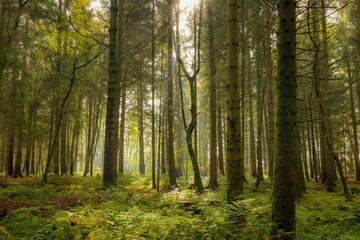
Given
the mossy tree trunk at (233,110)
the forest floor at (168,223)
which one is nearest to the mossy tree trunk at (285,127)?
the forest floor at (168,223)

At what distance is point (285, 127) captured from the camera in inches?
154

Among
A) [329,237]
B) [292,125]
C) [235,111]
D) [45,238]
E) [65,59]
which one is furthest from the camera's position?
[65,59]

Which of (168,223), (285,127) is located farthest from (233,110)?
Answer: (168,223)

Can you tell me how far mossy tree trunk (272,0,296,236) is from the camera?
3875mm

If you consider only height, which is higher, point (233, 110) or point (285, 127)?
point (233, 110)

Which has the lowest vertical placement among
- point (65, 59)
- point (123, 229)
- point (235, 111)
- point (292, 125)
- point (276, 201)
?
point (123, 229)

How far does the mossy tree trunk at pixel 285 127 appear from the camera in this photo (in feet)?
12.7

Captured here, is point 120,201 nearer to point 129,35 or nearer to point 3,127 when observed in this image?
point 3,127

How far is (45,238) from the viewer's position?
4.79 m

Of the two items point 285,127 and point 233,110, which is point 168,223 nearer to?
point 285,127

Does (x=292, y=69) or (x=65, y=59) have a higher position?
(x=65, y=59)

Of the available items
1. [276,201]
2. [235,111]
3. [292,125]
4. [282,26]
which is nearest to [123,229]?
[276,201]

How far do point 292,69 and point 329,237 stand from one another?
3.52 meters

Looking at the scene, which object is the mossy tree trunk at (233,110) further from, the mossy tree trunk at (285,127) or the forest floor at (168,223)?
the mossy tree trunk at (285,127)
